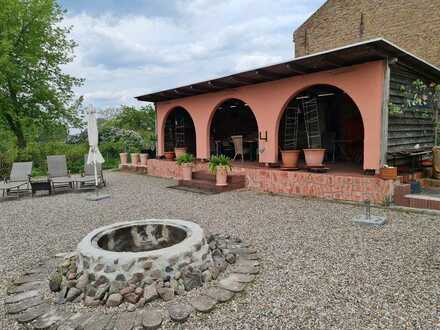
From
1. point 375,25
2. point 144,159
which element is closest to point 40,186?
point 144,159

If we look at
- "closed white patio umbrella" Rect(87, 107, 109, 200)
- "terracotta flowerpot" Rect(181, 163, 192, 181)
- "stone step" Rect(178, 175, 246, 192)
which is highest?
"closed white patio umbrella" Rect(87, 107, 109, 200)

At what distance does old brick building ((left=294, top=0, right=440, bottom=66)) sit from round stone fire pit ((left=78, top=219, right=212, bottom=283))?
13066 mm

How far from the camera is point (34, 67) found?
15.0 m

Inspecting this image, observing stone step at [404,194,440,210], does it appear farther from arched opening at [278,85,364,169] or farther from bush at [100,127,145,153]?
bush at [100,127,145,153]

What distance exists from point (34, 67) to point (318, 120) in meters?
14.3

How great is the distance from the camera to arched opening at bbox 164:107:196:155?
42.9 feet

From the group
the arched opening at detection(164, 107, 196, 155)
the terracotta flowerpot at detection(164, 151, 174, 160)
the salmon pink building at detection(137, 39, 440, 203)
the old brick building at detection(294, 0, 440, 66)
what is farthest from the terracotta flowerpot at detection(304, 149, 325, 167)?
the old brick building at detection(294, 0, 440, 66)

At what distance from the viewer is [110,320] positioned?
2420mm

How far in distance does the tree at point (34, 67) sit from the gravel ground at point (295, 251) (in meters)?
9.36

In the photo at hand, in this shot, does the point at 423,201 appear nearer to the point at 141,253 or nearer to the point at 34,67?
the point at 141,253

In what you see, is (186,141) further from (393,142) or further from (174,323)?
(174,323)

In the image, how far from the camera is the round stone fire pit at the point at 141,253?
276cm

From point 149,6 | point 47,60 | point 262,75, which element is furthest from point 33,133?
point 262,75

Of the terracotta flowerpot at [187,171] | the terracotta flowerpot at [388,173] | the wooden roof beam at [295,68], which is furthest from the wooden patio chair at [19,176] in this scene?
the terracotta flowerpot at [388,173]
